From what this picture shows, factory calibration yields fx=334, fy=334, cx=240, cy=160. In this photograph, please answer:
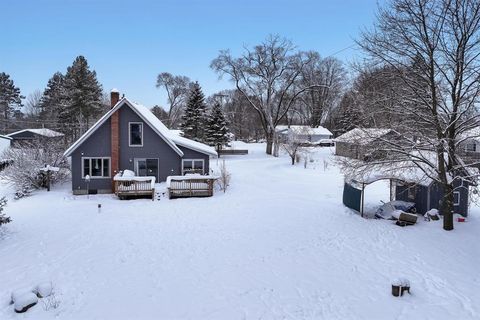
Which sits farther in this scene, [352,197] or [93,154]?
[93,154]

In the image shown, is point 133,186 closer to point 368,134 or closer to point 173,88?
point 368,134

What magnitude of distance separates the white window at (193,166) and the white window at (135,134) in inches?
122

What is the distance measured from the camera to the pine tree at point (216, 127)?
38.4 metres

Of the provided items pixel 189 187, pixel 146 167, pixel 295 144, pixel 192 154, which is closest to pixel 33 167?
pixel 146 167

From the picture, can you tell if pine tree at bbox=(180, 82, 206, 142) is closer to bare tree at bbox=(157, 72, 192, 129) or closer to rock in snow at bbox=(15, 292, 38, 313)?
bare tree at bbox=(157, 72, 192, 129)

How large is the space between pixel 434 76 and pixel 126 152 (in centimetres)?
1716

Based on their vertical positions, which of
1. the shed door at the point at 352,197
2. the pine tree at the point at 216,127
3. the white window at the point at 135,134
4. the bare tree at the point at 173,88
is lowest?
the shed door at the point at 352,197

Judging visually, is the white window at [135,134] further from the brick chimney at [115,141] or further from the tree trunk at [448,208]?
the tree trunk at [448,208]

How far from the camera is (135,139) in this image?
70.2 feet

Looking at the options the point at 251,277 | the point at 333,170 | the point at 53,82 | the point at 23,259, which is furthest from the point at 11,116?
the point at 251,277

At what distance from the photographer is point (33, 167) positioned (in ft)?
69.3

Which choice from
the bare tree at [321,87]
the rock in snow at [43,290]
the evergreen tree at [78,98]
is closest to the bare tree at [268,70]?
the bare tree at [321,87]

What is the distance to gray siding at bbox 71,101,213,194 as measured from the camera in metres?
20.5

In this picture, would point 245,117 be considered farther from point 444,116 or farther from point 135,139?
point 444,116
